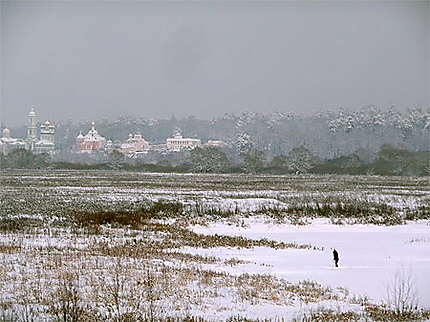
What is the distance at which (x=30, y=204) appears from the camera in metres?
34.3

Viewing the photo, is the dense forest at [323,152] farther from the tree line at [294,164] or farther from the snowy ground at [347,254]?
the snowy ground at [347,254]

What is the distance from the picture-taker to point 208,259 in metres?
18.6

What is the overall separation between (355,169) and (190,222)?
7547 centimetres

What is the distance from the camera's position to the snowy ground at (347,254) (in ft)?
53.7

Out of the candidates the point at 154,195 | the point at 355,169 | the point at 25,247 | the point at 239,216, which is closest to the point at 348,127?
the point at 355,169

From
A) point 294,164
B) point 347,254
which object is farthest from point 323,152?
point 347,254

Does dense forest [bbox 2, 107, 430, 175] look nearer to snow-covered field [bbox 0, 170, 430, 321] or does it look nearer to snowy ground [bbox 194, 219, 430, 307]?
snow-covered field [bbox 0, 170, 430, 321]

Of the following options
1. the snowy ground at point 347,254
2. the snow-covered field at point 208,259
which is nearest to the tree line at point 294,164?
the snow-covered field at point 208,259

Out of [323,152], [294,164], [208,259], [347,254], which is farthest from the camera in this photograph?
[323,152]

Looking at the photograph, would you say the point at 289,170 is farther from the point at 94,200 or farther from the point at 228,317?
the point at 228,317

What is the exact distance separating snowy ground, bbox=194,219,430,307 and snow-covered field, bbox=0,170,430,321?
0.05m

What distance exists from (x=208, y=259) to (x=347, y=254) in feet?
20.4

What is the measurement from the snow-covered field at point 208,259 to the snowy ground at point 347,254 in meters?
0.05

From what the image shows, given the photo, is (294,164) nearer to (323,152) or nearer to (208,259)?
(323,152)
